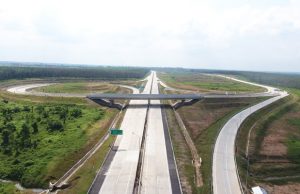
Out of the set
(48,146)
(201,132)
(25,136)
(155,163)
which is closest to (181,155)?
(155,163)

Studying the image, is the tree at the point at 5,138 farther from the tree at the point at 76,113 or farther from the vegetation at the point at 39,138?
the tree at the point at 76,113

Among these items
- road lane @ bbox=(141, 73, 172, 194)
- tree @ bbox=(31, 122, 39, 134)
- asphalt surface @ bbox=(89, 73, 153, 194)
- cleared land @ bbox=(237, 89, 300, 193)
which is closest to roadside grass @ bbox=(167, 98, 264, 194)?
road lane @ bbox=(141, 73, 172, 194)

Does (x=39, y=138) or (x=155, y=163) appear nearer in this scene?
(x=155, y=163)

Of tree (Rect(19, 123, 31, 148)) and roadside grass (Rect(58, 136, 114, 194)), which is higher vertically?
tree (Rect(19, 123, 31, 148))

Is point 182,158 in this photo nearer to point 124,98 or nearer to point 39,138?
point 39,138

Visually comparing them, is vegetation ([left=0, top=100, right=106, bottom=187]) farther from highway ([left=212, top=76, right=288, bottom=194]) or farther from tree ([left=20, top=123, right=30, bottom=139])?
highway ([left=212, top=76, right=288, bottom=194])

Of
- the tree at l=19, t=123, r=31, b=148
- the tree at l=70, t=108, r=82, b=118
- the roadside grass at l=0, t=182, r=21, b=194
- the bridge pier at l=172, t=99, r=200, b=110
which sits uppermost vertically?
the bridge pier at l=172, t=99, r=200, b=110

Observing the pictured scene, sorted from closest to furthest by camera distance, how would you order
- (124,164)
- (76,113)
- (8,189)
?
1. (8,189)
2. (124,164)
3. (76,113)
